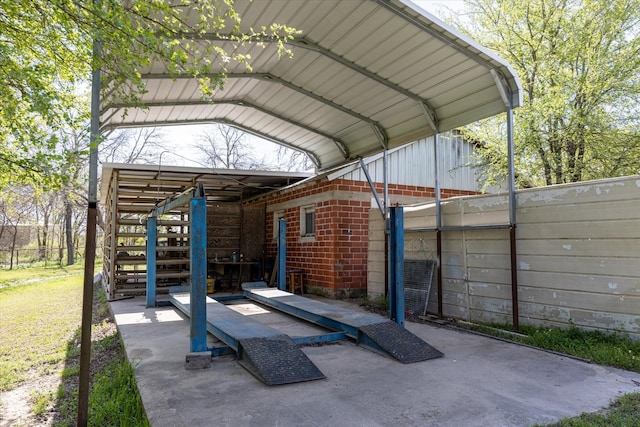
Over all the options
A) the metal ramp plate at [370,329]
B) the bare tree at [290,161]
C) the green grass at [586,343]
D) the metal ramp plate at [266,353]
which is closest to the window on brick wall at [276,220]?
the metal ramp plate at [370,329]

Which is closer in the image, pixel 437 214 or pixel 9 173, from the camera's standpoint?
pixel 9 173

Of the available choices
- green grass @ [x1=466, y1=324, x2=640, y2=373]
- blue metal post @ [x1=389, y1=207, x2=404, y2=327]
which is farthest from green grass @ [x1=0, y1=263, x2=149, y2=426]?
green grass @ [x1=466, y1=324, x2=640, y2=373]

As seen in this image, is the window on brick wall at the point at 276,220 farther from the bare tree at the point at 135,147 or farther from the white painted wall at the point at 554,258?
the bare tree at the point at 135,147

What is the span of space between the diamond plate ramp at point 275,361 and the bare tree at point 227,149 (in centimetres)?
2665

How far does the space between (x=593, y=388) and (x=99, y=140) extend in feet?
14.7

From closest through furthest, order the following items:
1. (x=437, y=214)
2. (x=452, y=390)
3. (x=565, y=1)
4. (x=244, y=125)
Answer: (x=452, y=390) < (x=437, y=214) < (x=565, y=1) < (x=244, y=125)

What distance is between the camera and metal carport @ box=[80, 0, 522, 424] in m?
5.16

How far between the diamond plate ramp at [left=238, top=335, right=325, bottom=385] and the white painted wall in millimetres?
3256

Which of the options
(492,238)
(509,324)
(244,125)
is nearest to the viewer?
(509,324)

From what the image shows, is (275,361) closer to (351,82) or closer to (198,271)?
(198,271)

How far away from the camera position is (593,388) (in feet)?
Answer: 11.6

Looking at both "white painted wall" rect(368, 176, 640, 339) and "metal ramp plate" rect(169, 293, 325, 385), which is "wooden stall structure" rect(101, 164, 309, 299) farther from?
"white painted wall" rect(368, 176, 640, 339)

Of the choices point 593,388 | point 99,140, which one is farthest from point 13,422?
point 593,388

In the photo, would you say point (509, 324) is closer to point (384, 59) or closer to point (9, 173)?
point (384, 59)
